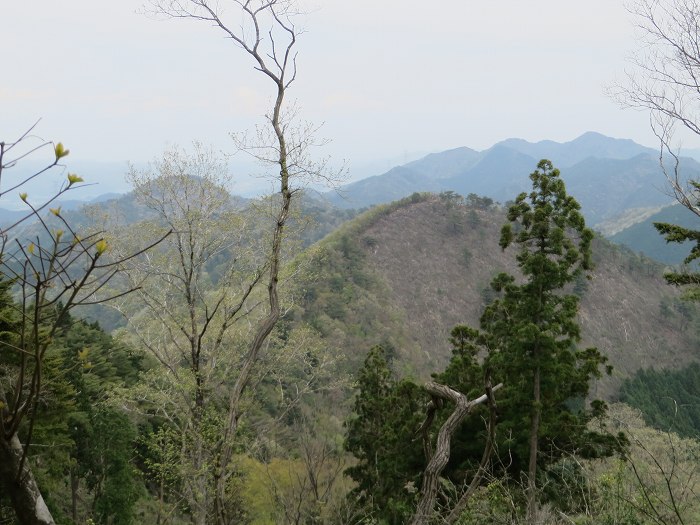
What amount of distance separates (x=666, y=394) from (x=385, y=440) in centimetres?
3853

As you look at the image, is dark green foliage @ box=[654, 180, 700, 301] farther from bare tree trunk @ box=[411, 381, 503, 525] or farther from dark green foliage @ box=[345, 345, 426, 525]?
bare tree trunk @ box=[411, 381, 503, 525]

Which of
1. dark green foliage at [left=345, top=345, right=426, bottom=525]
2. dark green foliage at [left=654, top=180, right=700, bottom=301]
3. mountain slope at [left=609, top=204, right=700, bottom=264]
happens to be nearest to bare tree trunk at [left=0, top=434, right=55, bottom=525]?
dark green foliage at [left=345, top=345, right=426, bottom=525]

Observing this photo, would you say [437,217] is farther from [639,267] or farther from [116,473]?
[116,473]

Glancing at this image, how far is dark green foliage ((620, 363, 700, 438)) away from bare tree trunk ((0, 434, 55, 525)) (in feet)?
140

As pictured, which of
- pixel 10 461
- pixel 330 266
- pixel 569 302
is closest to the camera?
pixel 10 461

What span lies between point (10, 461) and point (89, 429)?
15093mm

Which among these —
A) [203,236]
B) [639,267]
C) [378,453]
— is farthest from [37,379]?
[639,267]

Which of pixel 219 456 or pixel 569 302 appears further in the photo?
pixel 569 302

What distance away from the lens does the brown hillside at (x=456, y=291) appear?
5125 centimetres

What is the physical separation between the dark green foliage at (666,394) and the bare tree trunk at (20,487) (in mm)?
42650

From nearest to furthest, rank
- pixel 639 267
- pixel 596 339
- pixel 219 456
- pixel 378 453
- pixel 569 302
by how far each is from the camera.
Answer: pixel 219 456 < pixel 569 302 < pixel 378 453 < pixel 596 339 < pixel 639 267

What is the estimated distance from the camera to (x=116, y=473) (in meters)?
15.3

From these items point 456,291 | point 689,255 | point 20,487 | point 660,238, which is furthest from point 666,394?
point 660,238

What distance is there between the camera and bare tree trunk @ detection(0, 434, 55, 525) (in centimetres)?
184
